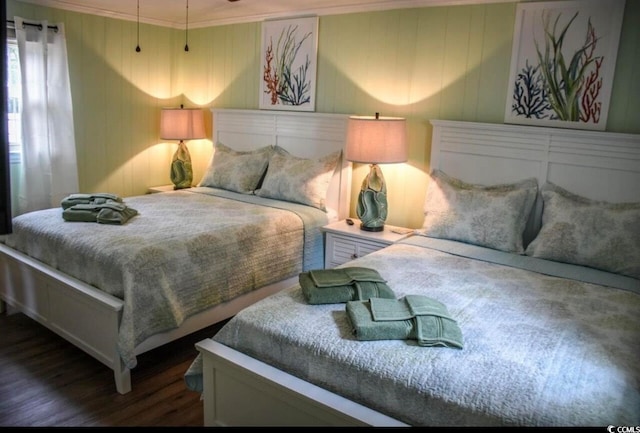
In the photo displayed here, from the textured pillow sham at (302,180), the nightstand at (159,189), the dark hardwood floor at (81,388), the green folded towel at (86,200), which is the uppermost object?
the textured pillow sham at (302,180)

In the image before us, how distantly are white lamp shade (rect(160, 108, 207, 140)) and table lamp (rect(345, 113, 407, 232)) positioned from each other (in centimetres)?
188

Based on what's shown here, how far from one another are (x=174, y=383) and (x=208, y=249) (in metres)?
0.74

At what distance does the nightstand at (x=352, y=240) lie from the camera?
132 inches

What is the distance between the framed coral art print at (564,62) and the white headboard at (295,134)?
1.27 metres

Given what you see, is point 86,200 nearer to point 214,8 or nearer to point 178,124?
point 178,124

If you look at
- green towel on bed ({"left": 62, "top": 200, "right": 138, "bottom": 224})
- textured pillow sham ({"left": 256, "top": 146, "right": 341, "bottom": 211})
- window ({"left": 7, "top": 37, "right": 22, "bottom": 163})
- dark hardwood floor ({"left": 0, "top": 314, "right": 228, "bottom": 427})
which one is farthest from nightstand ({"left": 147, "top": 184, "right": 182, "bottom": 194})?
dark hardwood floor ({"left": 0, "top": 314, "right": 228, "bottom": 427})

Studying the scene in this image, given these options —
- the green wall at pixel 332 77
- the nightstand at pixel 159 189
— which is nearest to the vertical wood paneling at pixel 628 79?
the green wall at pixel 332 77

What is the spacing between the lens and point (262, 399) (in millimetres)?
1884

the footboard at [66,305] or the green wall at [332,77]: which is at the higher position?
the green wall at [332,77]

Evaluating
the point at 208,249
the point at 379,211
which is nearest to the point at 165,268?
the point at 208,249

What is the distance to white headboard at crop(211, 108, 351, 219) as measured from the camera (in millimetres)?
3898

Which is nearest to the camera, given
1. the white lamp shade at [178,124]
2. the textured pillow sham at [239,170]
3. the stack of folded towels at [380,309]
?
the stack of folded towels at [380,309]

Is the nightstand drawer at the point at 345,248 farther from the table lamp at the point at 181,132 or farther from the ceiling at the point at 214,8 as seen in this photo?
the table lamp at the point at 181,132

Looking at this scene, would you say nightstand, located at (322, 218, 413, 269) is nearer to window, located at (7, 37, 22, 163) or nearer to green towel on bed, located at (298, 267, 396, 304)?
green towel on bed, located at (298, 267, 396, 304)
